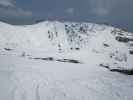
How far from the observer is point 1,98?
4.52 m

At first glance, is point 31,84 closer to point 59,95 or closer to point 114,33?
point 59,95

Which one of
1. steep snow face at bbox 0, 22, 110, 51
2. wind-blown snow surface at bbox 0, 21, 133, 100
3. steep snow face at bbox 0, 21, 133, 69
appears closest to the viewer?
wind-blown snow surface at bbox 0, 21, 133, 100

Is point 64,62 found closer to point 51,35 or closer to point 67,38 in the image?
point 51,35

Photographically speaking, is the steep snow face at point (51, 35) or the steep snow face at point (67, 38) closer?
the steep snow face at point (51, 35)

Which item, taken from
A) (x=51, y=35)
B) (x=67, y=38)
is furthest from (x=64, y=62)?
(x=67, y=38)

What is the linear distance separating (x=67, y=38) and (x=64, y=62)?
154 ft

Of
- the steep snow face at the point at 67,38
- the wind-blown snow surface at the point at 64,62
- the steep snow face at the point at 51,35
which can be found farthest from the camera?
the steep snow face at the point at 67,38

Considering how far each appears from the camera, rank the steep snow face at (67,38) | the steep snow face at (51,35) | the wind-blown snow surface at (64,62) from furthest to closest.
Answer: the steep snow face at (67,38), the steep snow face at (51,35), the wind-blown snow surface at (64,62)

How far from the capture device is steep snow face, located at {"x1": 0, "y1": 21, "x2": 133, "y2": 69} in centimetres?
4744

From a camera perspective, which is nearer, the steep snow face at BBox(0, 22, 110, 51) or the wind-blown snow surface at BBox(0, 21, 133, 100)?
the wind-blown snow surface at BBox(0, 21, 133, 100)

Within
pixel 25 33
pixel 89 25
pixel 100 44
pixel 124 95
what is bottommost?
pixel 124 95

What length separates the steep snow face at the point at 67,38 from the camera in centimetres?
4744

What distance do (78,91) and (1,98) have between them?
2933mm

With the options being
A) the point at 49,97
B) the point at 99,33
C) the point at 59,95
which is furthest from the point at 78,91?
the point at 99,33
